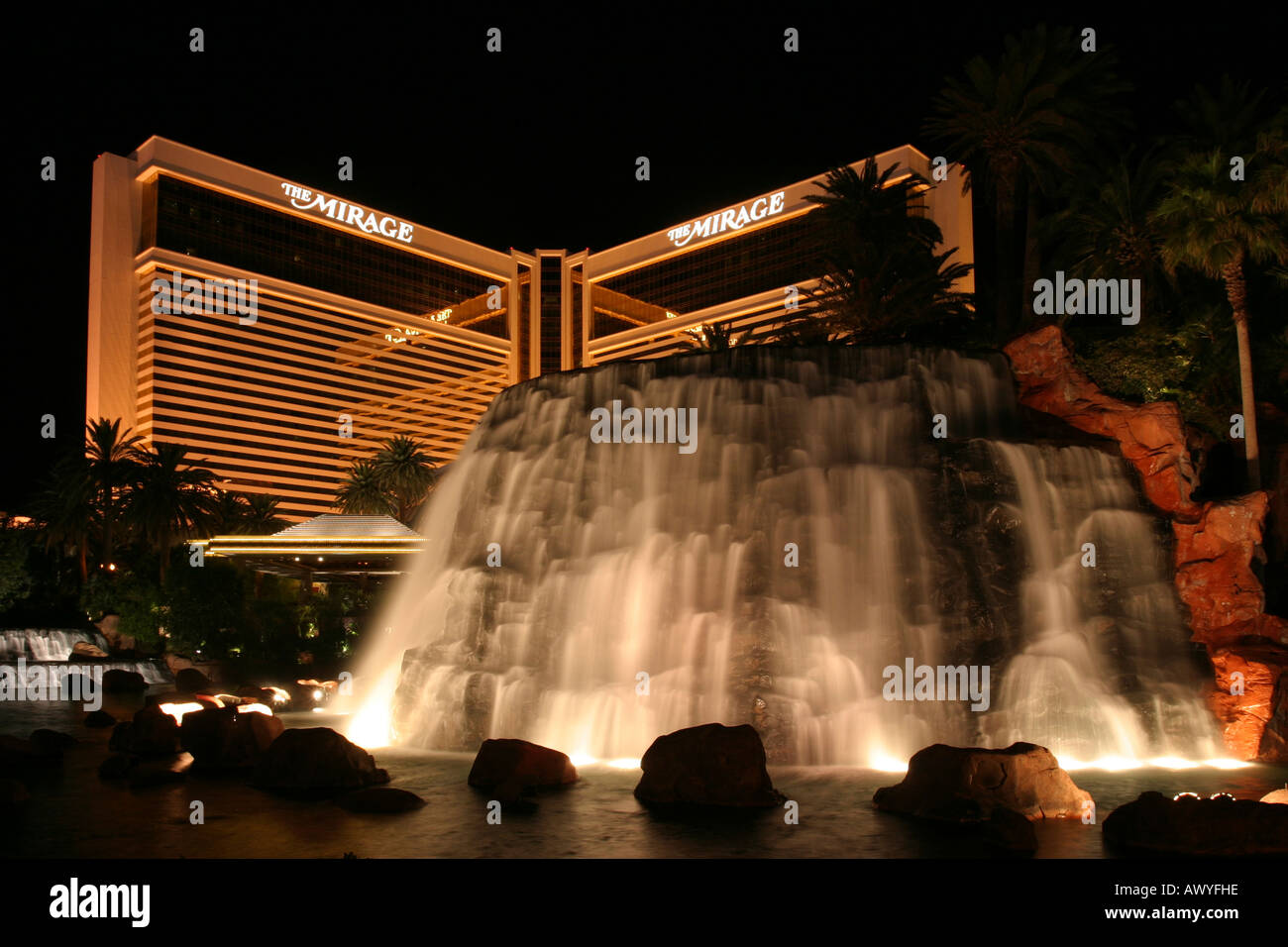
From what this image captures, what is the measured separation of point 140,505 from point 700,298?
79707mm

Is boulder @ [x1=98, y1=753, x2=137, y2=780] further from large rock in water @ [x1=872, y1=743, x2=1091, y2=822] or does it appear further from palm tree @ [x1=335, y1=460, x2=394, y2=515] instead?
palm tree @ [x1=335, y1=460, x2=394, y2=515]

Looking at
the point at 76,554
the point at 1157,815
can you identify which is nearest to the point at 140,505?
the point at 76,554

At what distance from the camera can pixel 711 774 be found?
1317 cm

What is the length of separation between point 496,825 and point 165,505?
1899 inches

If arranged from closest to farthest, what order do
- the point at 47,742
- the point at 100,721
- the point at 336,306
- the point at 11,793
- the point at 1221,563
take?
the point at 11,793 → the point at 47,742 → the point at 1221,563 → the point at 100,721 → the point at 336,306

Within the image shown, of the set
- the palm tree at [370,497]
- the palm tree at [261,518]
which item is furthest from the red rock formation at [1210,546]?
the palm tree at [370,497]

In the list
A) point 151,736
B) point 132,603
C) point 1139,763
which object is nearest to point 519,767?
point 151,736

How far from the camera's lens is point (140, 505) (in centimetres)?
5375

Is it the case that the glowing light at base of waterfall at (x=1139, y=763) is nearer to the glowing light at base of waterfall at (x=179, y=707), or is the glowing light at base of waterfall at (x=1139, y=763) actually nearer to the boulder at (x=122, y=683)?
the glowing light at base of waterfall at (x=179, y=707)

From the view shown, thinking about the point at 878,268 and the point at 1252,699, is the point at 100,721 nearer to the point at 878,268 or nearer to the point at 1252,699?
the point at 1252,699

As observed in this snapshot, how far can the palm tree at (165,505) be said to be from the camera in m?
53.6

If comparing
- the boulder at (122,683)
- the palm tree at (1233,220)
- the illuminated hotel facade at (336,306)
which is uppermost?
the illuminated hotel facade at (336,306)

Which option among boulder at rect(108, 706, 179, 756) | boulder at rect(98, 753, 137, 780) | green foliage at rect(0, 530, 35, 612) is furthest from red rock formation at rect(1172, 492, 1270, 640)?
green foliage at rect(0, 530, 35, 612)

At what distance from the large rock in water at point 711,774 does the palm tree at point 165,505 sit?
147 ft
